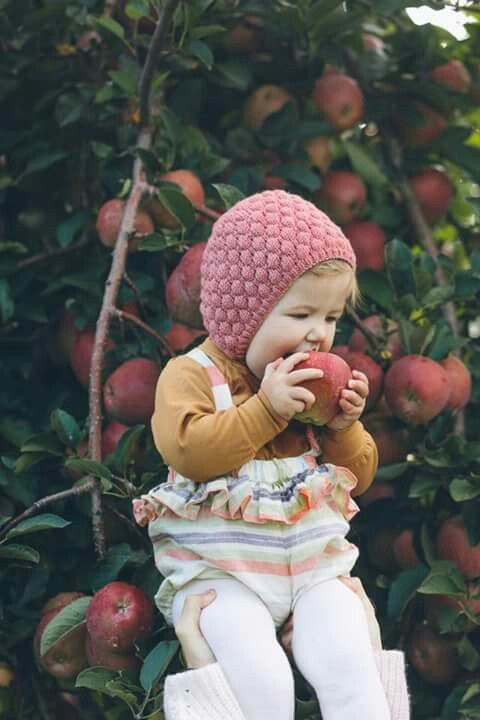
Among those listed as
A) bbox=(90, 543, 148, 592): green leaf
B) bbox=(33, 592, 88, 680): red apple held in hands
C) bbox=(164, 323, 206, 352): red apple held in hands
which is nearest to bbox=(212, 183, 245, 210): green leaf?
bbox=(164, 323, 206, 352): red apple held in hands

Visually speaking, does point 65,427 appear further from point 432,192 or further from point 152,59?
point 432,192

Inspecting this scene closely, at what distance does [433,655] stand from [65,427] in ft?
2.13

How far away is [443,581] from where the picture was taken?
5.74ft

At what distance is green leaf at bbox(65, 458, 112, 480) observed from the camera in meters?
1.60

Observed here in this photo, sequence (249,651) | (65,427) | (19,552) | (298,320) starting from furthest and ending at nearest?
(65,427) → (19,552) → (298,320) → (249,651)

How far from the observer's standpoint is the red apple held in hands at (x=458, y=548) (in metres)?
1.81

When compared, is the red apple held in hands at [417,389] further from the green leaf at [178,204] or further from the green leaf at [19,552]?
the green leaf at [19,552]

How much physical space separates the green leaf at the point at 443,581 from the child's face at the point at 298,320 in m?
0.48

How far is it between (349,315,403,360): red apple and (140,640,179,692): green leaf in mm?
644

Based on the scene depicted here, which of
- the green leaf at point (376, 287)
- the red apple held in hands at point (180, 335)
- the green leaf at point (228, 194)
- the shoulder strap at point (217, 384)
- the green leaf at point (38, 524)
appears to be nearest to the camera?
the shoulder strap at point (217, 384)

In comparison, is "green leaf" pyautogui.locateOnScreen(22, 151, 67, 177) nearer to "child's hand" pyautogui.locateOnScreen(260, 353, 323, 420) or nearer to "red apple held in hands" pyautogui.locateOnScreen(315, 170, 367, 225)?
"red apple held in hands" pyautogui.locateOnScreen(315, 170, 367, 225)

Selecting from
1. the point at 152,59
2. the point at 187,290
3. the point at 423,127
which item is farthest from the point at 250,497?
the point at 423,127

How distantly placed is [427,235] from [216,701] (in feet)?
4.05

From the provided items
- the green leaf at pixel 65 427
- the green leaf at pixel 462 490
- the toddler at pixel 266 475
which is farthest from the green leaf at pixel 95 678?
the green leaf at pixel 462 490
